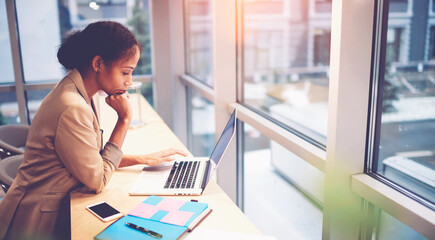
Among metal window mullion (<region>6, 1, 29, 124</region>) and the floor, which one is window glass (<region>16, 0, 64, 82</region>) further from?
the floor

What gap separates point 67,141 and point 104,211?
11.3 inches

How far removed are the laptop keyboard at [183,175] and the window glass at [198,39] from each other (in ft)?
6.51

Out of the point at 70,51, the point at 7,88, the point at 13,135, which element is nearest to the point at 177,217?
the point at 70,51

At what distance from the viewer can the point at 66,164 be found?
4.66 ft

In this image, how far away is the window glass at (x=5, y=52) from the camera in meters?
3.67

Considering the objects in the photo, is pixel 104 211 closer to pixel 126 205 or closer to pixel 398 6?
pixel 126 205

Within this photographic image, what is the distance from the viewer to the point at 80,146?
4.52 feet

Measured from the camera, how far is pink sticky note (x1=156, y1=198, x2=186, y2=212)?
136cm

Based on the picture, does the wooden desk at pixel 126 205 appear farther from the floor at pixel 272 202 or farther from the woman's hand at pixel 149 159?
the floor at pixel 272 202

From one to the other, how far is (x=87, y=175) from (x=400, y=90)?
129 cm

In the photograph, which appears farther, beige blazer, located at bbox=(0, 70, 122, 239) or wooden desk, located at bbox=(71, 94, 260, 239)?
beige blazer, located at bbox=(0, 70, 122, 239)

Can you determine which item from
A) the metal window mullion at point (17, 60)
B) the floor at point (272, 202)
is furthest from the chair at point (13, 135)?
the floor at point (272, 202)

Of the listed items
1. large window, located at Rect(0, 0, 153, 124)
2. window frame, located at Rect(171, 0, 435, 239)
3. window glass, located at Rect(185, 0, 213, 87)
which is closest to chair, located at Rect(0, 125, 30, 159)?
large window, located at Rect(0, 0, 153, 124)

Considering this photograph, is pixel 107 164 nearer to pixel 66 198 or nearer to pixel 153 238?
pixel 66 198
